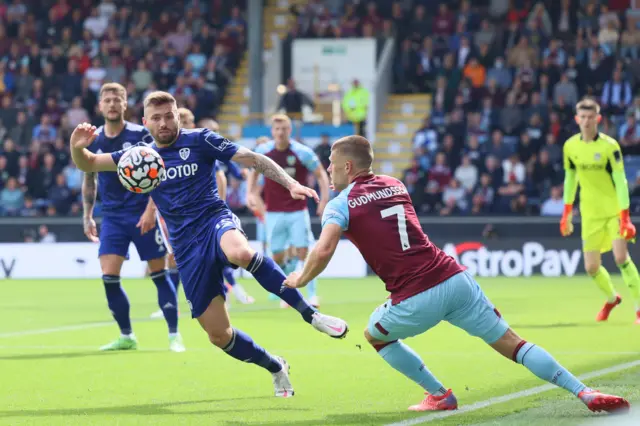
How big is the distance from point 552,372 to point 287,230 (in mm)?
8836

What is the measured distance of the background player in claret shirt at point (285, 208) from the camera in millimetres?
15055

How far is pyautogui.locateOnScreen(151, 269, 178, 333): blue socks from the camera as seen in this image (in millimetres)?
10859

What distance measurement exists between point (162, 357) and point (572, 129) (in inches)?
638

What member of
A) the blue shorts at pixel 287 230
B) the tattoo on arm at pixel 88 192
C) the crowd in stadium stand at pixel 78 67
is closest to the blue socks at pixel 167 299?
the tattoo on arm at pixel 88 192

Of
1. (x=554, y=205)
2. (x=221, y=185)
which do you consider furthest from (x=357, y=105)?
(x=221, y=185)

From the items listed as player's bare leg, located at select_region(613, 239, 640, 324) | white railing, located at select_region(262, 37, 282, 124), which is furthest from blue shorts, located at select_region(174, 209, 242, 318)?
white railing, located at select_region(262, 37, 282, 124)

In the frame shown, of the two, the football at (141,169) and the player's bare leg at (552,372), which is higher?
the football at (141,169)

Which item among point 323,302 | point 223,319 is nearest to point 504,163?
point 323,302

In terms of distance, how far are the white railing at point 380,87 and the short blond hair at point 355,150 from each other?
21401 millimetres

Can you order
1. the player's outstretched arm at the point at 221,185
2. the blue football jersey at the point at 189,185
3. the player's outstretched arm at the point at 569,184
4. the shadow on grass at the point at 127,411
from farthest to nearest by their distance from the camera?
1. the player's outstretched arm at the point at 221,185
2. the player's outstretched arm at the point at 569,184
3. the blue football jersey at the point at 189,185
4. the shadow on grass at the point at 127,411

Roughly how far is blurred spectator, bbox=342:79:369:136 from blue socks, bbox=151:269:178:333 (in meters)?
16.9

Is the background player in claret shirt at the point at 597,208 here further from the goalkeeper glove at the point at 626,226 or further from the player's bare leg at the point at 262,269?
the player's bare leg at the point at 262,269

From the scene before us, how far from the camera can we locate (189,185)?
835 centimetres

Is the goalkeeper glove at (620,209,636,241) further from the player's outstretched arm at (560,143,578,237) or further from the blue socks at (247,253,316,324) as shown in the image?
the blue socks at (247,253,316,324)
